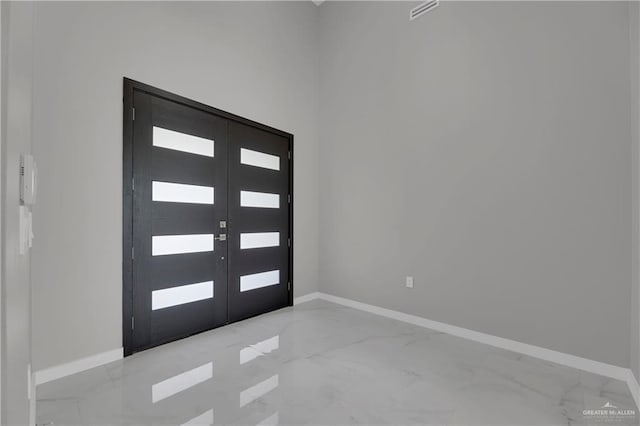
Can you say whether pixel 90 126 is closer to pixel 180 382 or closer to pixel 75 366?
pixel 75 366

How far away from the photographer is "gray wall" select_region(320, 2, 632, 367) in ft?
8.14

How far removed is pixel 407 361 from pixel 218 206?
245 cm

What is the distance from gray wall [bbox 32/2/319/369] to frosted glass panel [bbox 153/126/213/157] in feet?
1.08

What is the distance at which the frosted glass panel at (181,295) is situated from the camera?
2.88 meters

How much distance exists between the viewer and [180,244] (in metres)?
3.07

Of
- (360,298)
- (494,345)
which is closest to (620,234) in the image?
(494,345)

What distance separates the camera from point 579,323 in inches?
101

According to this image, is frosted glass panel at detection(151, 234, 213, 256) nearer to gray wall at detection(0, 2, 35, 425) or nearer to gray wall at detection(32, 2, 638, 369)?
gray wall at detection(32, 2, 638, 369)

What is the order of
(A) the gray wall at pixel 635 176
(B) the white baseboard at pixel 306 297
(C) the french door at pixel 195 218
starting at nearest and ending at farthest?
(A) the gray wall at pixel 635 176
(C) the french door at pixel 195 218
(B) the white baseboard at pixel 306 297

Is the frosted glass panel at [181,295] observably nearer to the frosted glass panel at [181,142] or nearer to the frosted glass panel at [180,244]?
the frosted glass panel at [180,244]

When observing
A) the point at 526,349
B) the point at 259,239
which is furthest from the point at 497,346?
the point at 259,239

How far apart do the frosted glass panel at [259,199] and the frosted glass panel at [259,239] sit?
0.36m

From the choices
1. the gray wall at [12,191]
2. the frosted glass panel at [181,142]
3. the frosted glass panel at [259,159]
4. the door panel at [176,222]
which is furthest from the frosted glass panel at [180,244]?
the gray wall at [12,191]

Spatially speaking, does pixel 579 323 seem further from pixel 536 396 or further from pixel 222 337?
pixel 222 337
